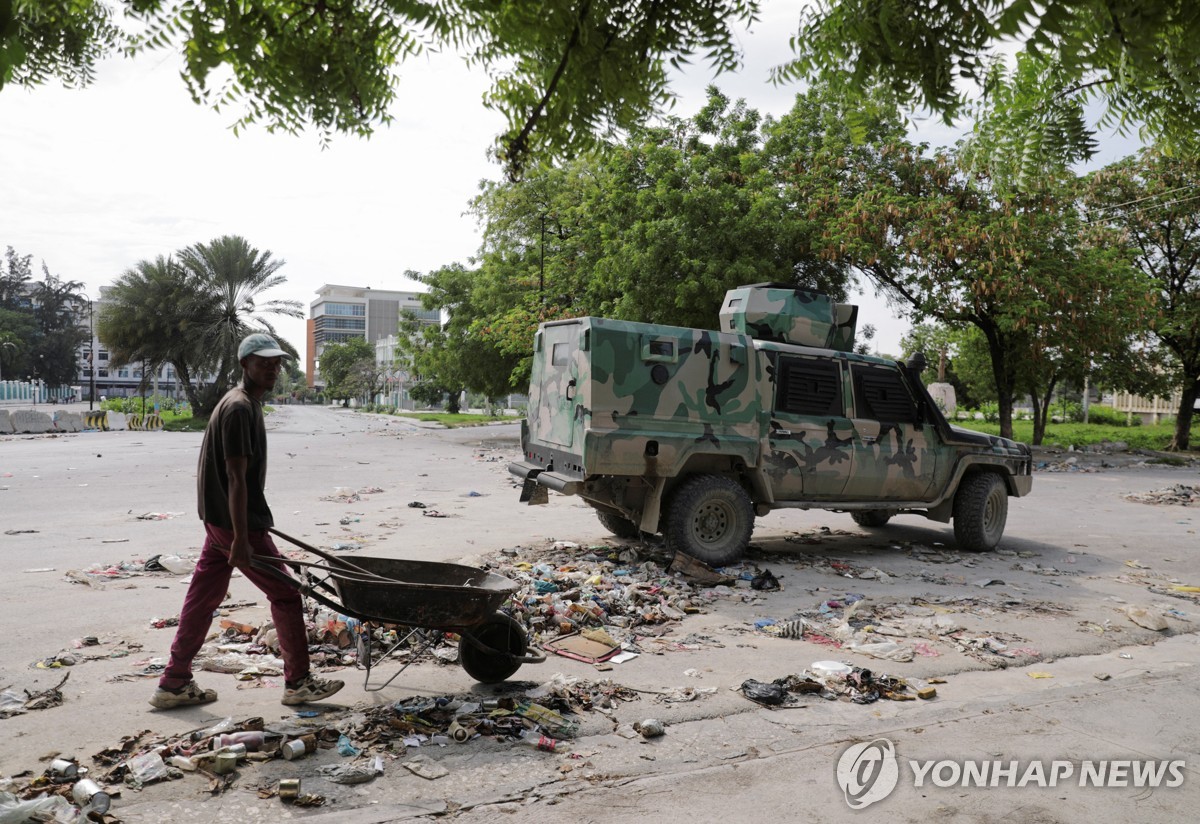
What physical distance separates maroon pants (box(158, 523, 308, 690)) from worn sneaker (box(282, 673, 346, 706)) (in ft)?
0.16

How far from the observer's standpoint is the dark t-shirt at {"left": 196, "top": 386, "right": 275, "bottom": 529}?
4309 millimetres

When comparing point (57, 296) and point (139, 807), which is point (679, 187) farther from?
point (57, 296)

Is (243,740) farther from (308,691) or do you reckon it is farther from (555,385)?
(555,385)

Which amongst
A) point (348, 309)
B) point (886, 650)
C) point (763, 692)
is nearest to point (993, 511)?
point (886, 650)

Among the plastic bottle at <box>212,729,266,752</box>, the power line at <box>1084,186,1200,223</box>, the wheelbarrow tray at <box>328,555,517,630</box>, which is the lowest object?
the plastic bottle at <box>212,729,266,752</box>

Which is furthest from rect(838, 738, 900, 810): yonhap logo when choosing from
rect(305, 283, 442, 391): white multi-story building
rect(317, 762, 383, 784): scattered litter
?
rect(305, 283, 442, 391): white multi-story building

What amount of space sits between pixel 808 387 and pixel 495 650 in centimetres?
516

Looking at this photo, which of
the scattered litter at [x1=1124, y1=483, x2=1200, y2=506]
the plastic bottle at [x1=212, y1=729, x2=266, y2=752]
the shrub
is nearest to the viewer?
the plastic bottle at [x1=212, y1=729, x2=266, y2=752]

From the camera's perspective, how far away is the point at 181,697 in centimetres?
434

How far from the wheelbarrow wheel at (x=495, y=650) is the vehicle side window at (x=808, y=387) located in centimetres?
462

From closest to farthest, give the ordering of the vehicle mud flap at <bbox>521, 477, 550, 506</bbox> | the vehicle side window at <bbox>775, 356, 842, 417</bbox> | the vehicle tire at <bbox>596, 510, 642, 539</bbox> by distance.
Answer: the vehicle mud flap at <bbox>521, 477, 550, 506</bbox>
the vehicle side window at <bbox>775, 356, 842, 417</bbox>
the vehicle tire at <bbox>596, 510, 642, 539</bbox>

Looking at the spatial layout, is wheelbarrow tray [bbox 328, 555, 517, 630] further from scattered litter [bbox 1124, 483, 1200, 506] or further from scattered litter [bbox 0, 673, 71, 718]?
scattered litter [bbox 1124, 483, 1200, 506]

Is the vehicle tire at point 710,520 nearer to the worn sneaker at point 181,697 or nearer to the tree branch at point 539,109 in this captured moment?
the worn sneaker at point 181,697

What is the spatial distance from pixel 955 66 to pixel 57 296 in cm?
10325
